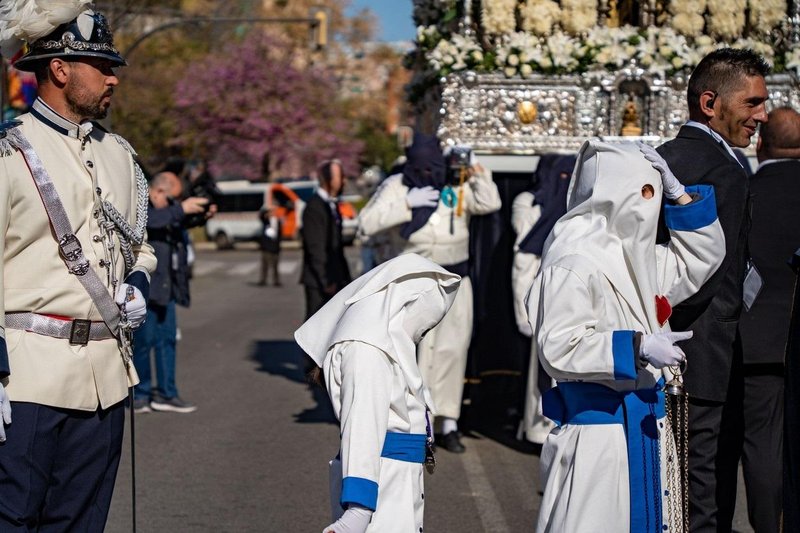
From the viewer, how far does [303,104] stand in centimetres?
5288

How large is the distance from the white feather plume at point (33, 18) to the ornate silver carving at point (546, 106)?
19.3 ft

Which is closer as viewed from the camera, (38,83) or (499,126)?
(38,83)

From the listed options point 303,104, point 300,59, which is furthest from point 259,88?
point 300,59

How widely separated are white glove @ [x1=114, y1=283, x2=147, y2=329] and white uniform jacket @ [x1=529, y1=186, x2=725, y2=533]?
1.36 meters

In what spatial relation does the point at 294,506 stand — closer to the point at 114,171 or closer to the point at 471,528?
the point at 471,528

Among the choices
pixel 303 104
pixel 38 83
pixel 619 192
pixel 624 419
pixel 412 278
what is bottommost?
pixel 303 104

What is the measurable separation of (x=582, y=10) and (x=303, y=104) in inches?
1699

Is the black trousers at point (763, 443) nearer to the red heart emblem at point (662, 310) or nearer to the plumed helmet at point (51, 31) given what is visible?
the red heart emblem at point (662, 310)

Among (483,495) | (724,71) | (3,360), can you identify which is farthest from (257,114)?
(3,360)

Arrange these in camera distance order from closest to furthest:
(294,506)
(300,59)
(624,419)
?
(624,419), (294,506), (300,59)

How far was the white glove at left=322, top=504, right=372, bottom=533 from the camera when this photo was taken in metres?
3.96

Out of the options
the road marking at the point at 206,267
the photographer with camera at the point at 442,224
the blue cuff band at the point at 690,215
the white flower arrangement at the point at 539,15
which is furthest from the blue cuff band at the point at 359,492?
the road marking at the point at 206,267

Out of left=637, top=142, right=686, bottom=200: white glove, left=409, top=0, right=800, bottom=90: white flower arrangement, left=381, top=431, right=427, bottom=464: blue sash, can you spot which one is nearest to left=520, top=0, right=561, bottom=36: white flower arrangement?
left=409, top=0, right=800, bottom=90: white flower arrangement

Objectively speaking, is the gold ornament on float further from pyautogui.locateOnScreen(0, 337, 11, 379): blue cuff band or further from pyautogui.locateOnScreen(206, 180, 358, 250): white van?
pyautogui.locateOnScreen(206, 180, 358, 250): white van
